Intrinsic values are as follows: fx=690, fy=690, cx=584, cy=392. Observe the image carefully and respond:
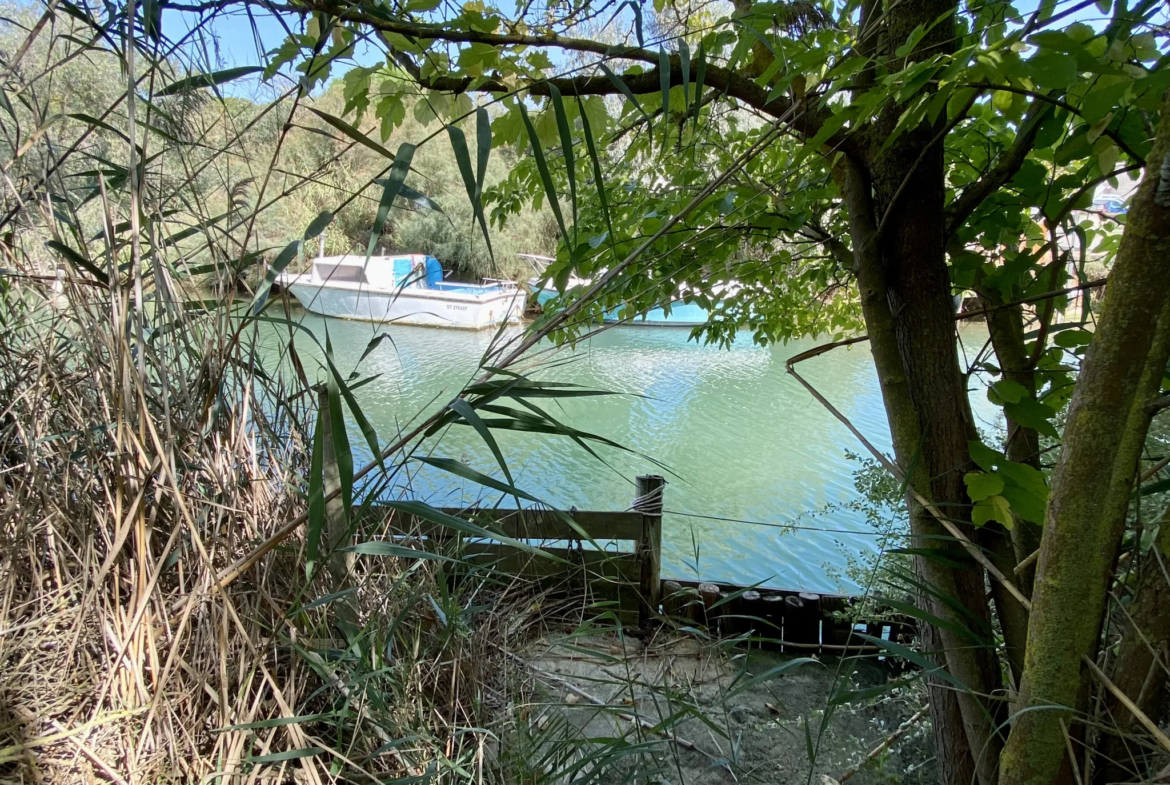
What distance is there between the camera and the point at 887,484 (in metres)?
2.69

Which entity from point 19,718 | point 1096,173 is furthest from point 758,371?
point 19,718

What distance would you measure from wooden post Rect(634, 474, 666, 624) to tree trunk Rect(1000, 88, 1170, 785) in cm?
198

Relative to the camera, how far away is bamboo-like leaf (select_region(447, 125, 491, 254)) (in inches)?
38.2

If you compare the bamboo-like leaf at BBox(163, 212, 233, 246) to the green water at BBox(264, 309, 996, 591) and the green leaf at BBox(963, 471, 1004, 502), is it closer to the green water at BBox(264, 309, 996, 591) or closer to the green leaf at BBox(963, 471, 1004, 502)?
the green water at BBox(264, 309, 996, 591)

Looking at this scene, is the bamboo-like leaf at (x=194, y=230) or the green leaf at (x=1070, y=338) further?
the green leaf at (x=1070, y=338)

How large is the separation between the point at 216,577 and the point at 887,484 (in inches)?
93.4

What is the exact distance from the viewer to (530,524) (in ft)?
6.67

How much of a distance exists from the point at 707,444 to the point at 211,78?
20.2 feet

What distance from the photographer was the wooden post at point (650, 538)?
3.13m

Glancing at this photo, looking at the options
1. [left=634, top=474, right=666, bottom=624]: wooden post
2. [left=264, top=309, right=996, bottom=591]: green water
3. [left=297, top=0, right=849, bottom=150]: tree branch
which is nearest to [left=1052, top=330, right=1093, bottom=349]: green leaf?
[left=297, top=0, right=849, bottom=150]: tree branch

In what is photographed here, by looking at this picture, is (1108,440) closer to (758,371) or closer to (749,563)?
(749,563)

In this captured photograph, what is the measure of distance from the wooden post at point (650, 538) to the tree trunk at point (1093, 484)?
77.8 inches

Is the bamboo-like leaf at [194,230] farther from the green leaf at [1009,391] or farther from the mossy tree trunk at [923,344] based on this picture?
the green leaf at [1009,391]

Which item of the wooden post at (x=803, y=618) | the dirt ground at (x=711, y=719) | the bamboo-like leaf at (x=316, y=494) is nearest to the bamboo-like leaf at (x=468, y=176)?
the bamboo-like leaf at (x=316, y=494)
